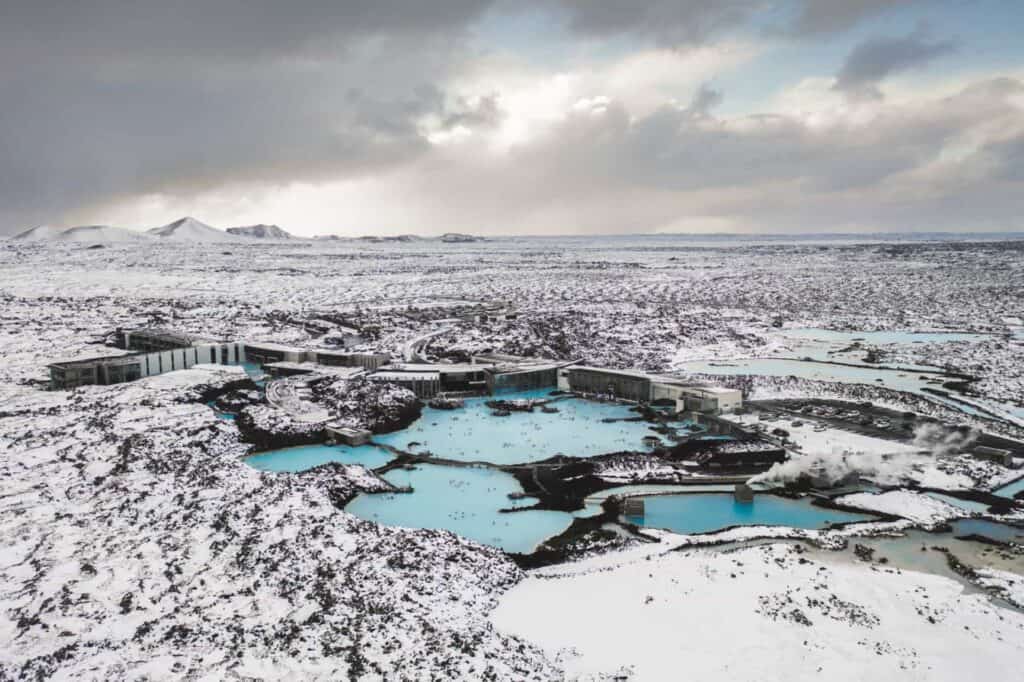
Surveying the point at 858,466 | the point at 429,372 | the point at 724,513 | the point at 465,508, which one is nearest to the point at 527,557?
the point at 465,508

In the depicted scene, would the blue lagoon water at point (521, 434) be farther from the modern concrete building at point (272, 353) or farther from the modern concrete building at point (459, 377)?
the modern concrete building at point (272, 353)

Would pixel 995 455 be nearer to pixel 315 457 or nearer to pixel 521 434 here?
pixel 521 434

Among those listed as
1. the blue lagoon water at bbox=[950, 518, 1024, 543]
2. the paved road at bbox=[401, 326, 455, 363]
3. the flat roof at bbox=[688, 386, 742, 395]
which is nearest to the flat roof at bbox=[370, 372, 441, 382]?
the paved road at bbox=[401, 326, 455, 363]

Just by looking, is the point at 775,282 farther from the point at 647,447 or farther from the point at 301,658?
the point at 301,658

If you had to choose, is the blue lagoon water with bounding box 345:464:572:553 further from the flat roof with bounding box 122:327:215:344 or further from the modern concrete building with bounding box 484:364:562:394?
the flat roof with bounding box 122:327:215:344

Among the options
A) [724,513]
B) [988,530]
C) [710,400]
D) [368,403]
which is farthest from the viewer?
[368,403]

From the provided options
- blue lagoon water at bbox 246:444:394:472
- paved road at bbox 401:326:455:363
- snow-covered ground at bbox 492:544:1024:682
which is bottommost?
snow-covered ground at bbox 492:544:1024:682

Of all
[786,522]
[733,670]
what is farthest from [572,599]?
[786,522]

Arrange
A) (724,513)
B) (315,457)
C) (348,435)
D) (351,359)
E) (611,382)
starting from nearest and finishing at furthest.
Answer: (724,513), (315,457), (348,435), (611,382), (351,359)
